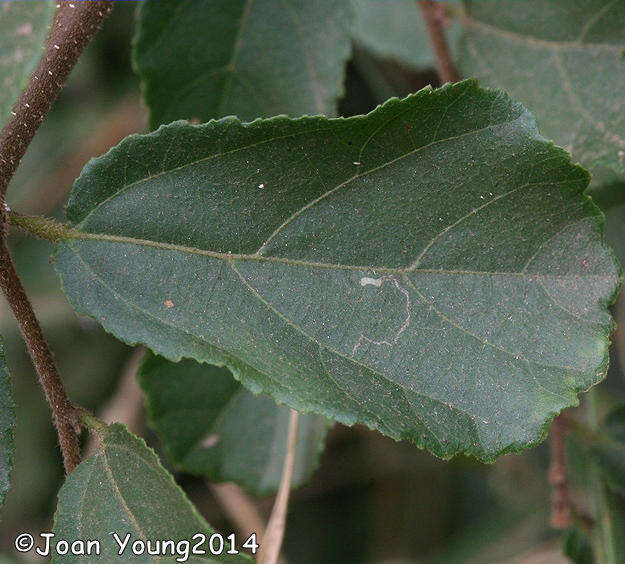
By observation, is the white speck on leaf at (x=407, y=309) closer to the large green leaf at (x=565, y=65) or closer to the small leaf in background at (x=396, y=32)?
the large green leaf at (x=565, y=65)

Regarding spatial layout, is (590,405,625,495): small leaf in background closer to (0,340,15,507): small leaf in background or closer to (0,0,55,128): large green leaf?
(0,340,15,507): small leaf in background

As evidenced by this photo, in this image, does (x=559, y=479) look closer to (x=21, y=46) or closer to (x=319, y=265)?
(x=319, y=265)

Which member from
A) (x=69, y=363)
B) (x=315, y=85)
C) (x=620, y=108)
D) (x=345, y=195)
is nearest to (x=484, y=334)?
(x=345, y=195)

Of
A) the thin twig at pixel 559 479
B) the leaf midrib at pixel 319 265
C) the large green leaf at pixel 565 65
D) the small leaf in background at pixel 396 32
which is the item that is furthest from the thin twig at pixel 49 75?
the thin twig at pixel 559 479

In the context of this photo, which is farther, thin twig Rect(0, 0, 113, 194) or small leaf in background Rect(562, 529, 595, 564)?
small leaf in background Rect(562, 529, 595, 564)

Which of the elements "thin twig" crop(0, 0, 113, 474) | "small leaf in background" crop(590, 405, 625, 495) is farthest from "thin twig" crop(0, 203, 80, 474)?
"small leaf in background" crop(590, 405, 625, 495)

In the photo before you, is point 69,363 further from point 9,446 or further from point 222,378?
point 9,446

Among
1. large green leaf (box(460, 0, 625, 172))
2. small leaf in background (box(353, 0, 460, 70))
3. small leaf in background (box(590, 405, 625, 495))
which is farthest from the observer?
small leaf in background (box(353, 0, 460, 70))
